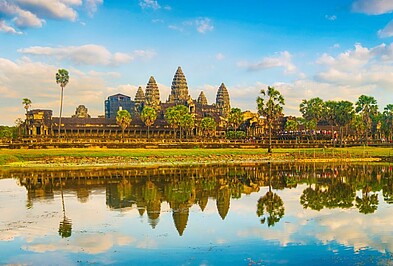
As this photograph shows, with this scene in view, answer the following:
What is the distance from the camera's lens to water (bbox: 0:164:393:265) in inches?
639

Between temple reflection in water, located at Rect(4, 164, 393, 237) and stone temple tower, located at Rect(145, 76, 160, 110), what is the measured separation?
13537 centimetres

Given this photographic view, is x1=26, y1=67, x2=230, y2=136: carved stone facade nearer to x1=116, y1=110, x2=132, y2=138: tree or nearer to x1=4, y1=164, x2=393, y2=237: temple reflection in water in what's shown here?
x1=116, y1=110, x2=132, y2=138: tree

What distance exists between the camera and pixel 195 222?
22.0m

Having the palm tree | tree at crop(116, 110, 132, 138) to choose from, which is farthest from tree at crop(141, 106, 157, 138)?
the palm tree

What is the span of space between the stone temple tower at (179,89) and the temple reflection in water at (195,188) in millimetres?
135587

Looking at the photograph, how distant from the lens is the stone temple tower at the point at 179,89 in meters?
184

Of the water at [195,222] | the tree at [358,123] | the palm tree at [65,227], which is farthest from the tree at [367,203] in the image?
the tree at [358,123]

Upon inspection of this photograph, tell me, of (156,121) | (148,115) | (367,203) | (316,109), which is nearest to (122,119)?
(148,115)

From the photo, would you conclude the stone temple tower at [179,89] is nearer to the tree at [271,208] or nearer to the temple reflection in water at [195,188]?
the temple reflection in water at [195,188]

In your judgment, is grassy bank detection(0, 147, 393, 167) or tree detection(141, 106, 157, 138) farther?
tree detection(141, 106, 157, 138)

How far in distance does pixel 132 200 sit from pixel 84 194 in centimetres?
533

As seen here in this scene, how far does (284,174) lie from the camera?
157 ft

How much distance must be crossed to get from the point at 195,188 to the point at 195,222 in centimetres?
1270

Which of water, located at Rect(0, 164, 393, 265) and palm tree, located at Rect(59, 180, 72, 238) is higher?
water, located at Rect(0, 164, 393, 265)
